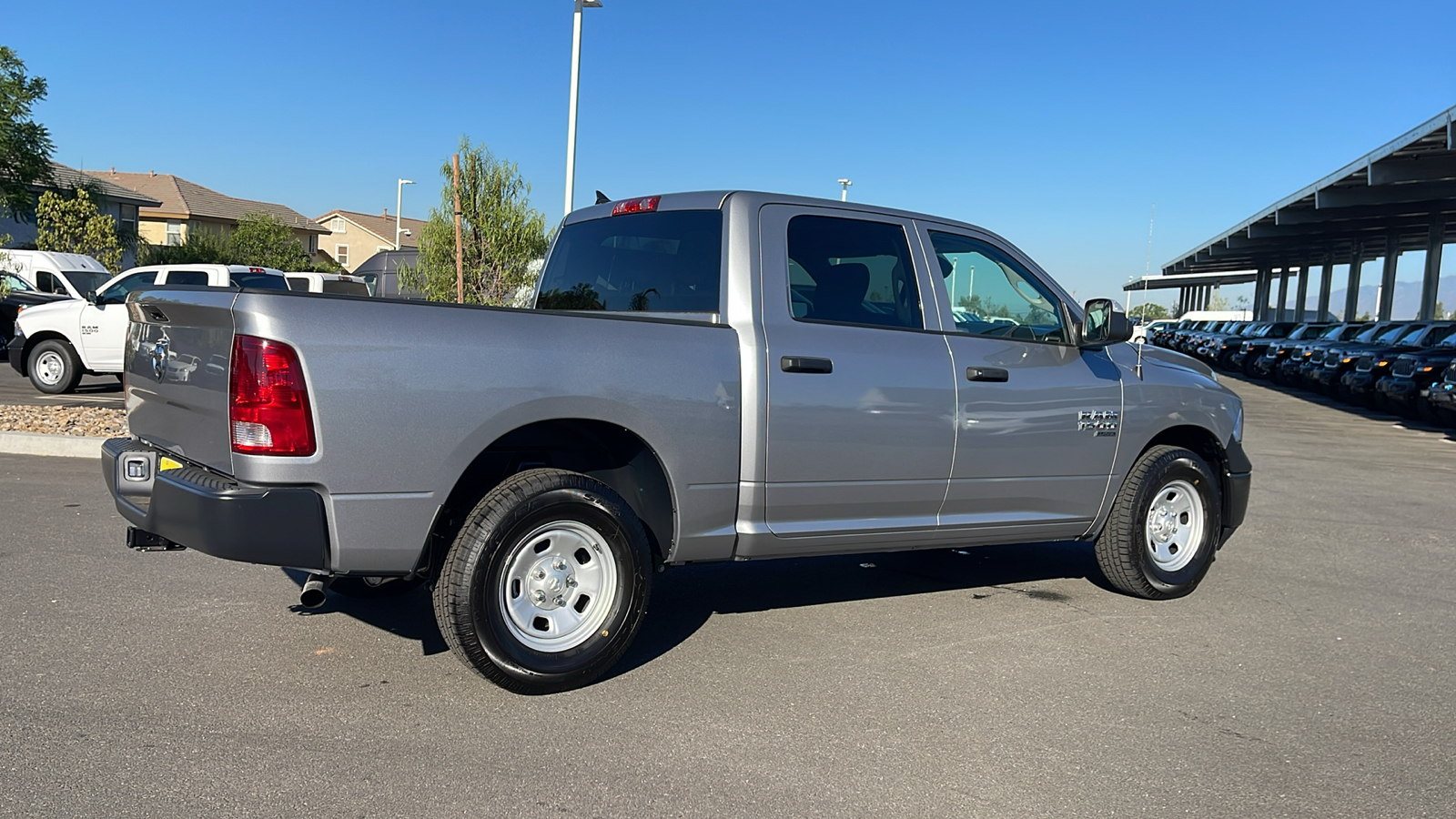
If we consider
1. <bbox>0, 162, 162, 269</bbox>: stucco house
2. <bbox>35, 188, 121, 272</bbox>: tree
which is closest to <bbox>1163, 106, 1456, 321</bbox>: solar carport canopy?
<bbox>35, 188, 121, 272</bbox>: tree

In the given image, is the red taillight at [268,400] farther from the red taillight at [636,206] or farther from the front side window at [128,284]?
the front side window at [128,284]

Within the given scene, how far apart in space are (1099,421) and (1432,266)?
35.6 metres

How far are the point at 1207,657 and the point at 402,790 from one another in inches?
139

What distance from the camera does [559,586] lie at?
14.5ft

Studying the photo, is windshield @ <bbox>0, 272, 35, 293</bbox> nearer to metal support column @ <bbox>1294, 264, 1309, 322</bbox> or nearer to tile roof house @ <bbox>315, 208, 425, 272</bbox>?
metal support column @ <bbox>1294, 264, 1309, 322</bbox>

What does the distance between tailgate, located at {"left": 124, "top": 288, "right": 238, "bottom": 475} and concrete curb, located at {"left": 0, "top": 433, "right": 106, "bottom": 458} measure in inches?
227

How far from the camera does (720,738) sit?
3.96 m

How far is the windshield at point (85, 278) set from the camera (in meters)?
23.0

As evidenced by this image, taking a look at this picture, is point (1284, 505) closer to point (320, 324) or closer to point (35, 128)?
point (320, 324)

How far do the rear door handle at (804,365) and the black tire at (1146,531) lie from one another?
6.87ft

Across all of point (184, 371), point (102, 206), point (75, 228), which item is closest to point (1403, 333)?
point (184, 371)

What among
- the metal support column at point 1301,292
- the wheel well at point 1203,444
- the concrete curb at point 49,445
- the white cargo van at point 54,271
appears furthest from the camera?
the metal support column at point 1301,292

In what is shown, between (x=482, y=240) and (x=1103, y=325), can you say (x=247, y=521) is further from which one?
(x=482, y=240)

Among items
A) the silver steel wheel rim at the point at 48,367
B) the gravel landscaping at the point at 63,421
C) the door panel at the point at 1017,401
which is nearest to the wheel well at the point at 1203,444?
the door panel at the point at 1017,401
